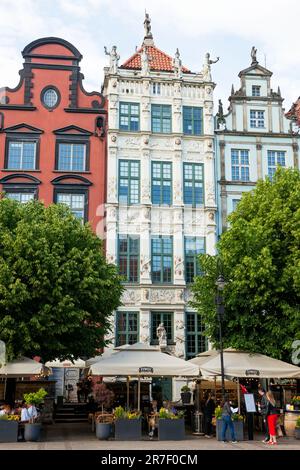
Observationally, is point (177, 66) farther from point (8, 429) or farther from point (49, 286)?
point (8, 429)

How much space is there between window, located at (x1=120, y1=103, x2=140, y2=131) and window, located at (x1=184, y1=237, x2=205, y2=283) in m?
7.14

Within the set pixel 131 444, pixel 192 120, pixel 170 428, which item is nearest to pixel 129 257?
pixel 192 120

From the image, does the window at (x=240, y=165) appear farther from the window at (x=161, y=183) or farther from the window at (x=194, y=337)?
the window at (x=194, y=337)

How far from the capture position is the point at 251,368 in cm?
2108

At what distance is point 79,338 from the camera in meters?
23.7

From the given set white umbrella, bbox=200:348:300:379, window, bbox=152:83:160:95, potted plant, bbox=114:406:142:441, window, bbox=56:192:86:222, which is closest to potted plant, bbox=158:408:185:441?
potted plant, bbox=114:406:142:441

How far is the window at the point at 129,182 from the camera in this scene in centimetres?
3358

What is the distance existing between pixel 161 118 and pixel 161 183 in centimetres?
395

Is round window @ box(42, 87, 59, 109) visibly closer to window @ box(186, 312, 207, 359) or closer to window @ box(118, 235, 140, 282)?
window @ box(118, 235, 140, 282)

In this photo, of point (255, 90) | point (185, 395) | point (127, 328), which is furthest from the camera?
point (255, 90)

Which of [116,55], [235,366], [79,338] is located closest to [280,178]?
[235,366]

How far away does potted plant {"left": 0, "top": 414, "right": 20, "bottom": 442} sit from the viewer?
718 inches
